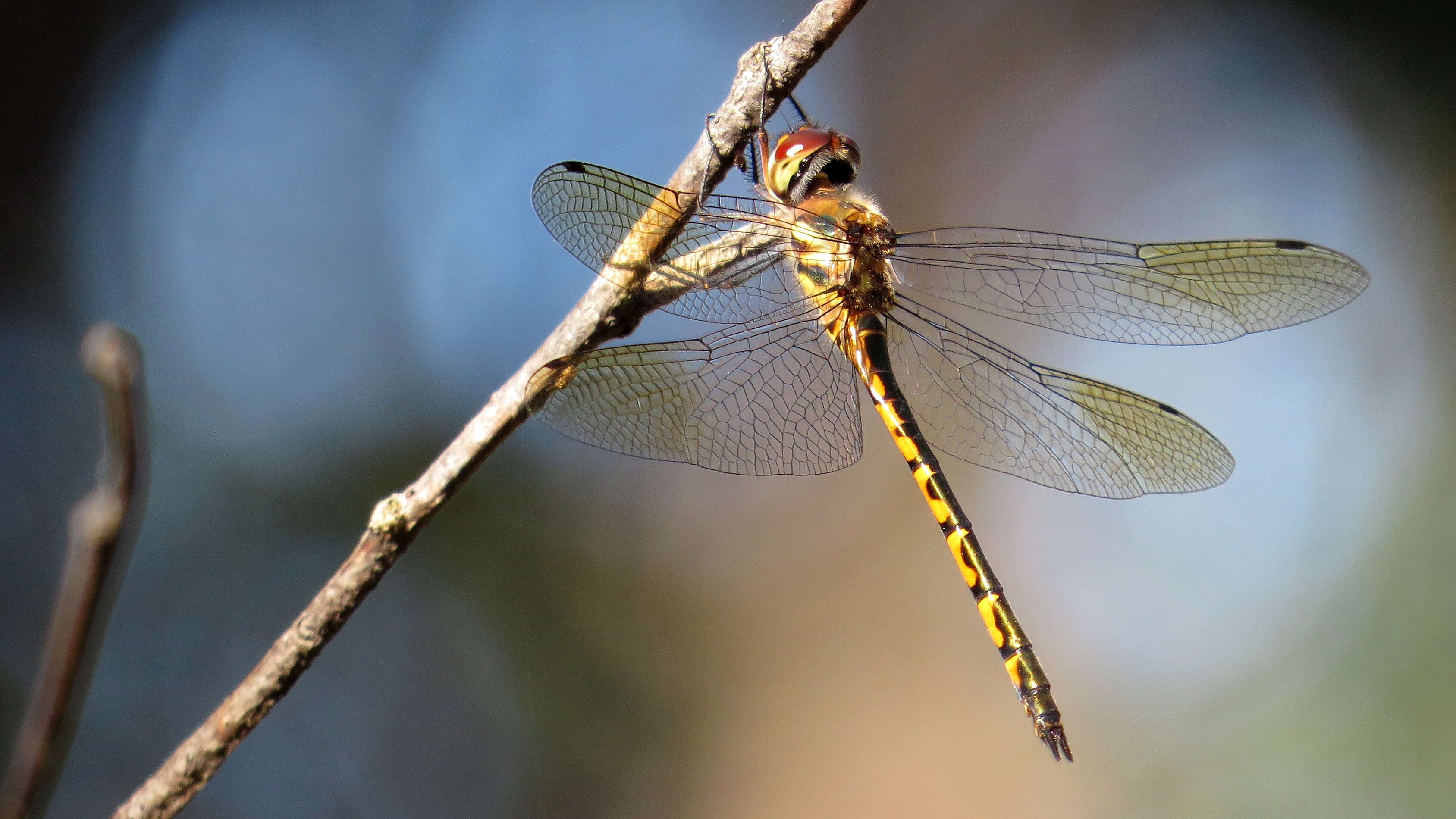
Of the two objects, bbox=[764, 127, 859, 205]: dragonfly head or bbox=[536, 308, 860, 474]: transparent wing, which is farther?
bbox=[764, 127, 859, 205]: dragonfly head

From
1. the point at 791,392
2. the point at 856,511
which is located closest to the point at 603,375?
the point at 791,392

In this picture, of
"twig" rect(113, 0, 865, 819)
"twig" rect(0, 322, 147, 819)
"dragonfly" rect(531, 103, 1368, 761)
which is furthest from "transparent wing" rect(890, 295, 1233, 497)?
"twig" rect(0, 322, 147, 819)

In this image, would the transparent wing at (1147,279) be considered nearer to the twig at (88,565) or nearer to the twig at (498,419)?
the twig at (498,419)

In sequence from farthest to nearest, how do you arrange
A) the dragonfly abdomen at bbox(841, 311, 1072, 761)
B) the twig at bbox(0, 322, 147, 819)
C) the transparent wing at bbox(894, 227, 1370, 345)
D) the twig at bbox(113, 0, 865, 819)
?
the transparent wing at bbox(894, 227, 1370, 345), the dragonfly abdomen at bbox(841, 311, 1072, 761), the twig at bbox(113, 0, 865, 819), the twig at bbox(0, 322, 147, 819)

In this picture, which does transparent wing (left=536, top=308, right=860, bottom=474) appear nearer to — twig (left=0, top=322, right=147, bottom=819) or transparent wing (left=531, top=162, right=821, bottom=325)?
transparent wing (left=531, top=162, right=821, bottom=325)

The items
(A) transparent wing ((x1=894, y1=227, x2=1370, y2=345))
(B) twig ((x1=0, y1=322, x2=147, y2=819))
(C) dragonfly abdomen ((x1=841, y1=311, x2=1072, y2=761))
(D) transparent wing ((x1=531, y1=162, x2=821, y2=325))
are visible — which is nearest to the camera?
(B) twig ((x1=0, y1=322, x2=147, y2=819))

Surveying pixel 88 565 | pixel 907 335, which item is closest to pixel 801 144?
pixel 907 335

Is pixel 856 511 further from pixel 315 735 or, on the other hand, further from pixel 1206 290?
pixel 315 735

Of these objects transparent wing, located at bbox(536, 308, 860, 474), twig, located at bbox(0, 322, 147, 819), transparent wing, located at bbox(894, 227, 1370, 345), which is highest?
transparent wing, located at bbox(894, 227, 1370, 345)
